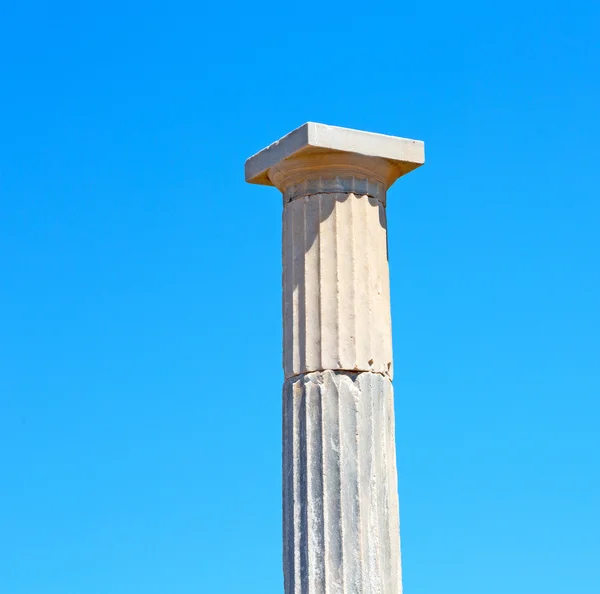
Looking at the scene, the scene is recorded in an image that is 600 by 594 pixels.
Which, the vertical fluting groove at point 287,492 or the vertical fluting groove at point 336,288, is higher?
the vertical fluting groove at point 336,288

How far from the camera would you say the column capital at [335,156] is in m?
16.7

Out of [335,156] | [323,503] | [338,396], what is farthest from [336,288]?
[323,503]

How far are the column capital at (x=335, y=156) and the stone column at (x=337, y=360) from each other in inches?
0.7

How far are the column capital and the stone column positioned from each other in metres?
0.02

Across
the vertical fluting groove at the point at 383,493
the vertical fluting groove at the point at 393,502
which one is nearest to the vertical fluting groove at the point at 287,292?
the vertical fluting groove at the point at 383,493

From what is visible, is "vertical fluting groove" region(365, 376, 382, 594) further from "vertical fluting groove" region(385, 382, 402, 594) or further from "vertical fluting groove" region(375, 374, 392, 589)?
"vertical fluting groove" region(385, 382, 402, 594)

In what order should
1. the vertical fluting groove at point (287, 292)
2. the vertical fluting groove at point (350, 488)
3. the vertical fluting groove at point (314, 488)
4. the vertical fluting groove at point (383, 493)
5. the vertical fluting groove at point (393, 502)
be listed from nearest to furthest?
the vertical fluting groove at point (350, 488)
the vertical fluting groove at point (314, 488)
the vertical fluting groove at point (383, 493)
the vertical fluting groove at point (393, 502)
the vertical fluting groove at point (287, 292)

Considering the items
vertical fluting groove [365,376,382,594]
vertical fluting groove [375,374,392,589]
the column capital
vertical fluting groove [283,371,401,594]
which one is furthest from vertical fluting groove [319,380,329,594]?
the column capital

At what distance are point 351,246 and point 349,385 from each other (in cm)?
174

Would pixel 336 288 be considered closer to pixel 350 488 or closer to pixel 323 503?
pixel 350 488

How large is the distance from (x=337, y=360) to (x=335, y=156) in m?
2.55

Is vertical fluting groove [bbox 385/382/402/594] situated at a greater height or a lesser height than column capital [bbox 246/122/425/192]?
lesser

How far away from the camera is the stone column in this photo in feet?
52.3

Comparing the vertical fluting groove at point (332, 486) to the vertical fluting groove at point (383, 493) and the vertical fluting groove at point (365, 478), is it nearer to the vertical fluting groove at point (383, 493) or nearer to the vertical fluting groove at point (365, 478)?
the vertical fluting groove at point (365, 478)
